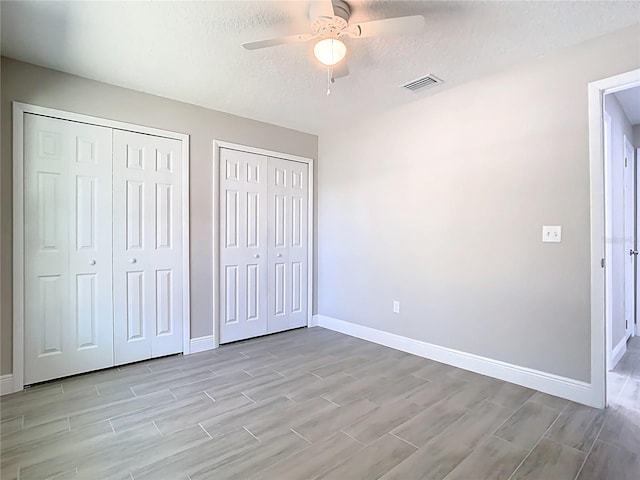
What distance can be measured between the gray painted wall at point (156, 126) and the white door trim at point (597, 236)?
116 inches

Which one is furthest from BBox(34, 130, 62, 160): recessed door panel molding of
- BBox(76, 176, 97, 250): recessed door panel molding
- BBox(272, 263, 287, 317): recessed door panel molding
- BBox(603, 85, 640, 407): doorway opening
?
BBox(603, 85, 640, 407): doorway opening

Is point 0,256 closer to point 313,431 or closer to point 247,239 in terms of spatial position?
point 247,239

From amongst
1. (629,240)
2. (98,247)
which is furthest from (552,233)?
(98,247)

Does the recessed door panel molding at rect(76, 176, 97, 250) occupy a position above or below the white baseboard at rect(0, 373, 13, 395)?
above

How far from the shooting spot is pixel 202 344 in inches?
137

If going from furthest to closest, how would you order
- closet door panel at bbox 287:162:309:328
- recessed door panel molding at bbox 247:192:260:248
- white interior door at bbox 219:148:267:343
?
closet door panel at bbox 287:162:309:328 → recessed door panel molding at bbox 247:192:260:248 → white interior door at bbox 219:148:267:343

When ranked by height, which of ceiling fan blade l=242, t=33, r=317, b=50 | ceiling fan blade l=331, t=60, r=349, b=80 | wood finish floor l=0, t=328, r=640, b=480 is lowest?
wood finish floor l=0, t=328, r=640, b=480

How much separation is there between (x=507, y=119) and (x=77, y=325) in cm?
394

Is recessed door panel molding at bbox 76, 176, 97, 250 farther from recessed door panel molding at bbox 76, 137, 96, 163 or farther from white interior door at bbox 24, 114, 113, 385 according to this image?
recessed door panel molding at bbox 76, 137, 96, 163

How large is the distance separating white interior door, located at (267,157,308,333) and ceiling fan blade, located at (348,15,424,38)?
231 centimetres

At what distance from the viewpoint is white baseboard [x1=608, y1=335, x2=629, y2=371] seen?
118 inches

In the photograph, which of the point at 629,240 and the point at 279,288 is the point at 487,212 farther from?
the point at 279,288

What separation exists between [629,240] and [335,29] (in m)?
3.87

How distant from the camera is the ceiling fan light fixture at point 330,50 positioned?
1.99 meters
